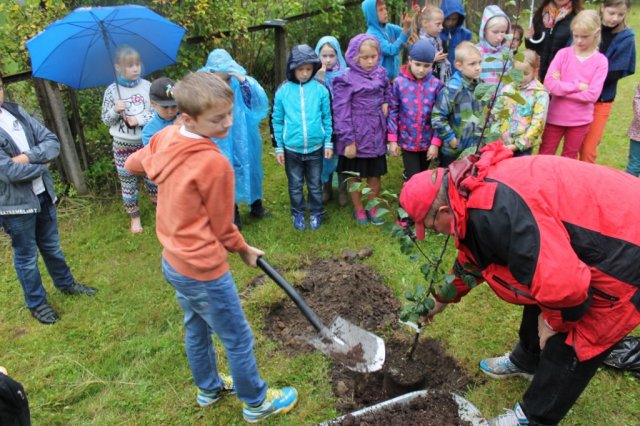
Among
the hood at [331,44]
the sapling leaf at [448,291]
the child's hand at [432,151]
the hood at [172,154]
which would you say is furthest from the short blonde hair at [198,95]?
the hood at [331,44]

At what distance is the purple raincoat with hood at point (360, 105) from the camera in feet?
15.4

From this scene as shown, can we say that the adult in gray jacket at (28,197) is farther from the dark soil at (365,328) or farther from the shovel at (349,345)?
the shovel at (349,345)

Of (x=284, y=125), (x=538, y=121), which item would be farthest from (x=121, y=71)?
(x=538, y=121)

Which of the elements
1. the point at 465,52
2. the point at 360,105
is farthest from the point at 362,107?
the point at 465,52

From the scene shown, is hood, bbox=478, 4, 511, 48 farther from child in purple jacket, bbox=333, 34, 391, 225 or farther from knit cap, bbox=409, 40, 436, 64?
child in purple jacket, bbox=333, 34, 391, 225

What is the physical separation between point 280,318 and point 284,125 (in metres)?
1.95

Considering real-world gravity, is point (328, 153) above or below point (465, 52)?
below

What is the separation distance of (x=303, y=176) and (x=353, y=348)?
2.37 metres

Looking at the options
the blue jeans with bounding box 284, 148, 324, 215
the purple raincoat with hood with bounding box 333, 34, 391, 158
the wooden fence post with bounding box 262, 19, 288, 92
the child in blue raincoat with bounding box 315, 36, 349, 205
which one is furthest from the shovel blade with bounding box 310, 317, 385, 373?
the wooden fence post with bounding box 262, 19, 288, 92

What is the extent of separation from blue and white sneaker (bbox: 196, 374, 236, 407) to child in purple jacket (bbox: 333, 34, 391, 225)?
2254 mm

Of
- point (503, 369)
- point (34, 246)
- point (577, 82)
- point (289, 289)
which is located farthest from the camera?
point (577, 82)

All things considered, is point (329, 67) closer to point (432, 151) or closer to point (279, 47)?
point (432, 151)

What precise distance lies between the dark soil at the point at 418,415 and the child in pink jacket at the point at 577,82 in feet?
11.2

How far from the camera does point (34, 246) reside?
11.8ft
